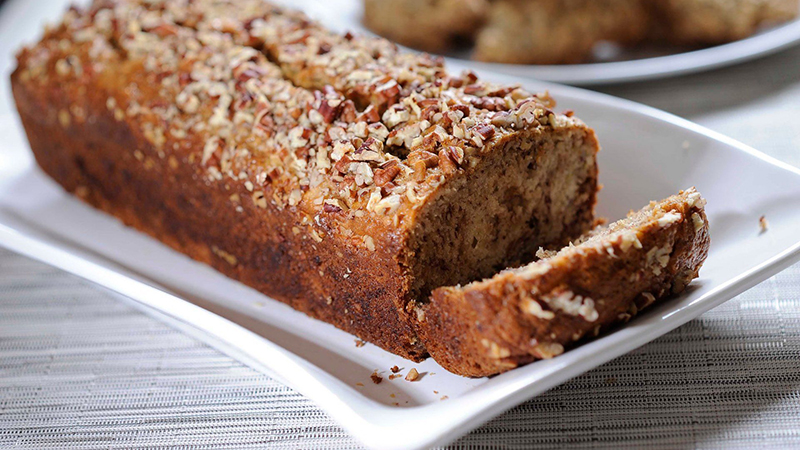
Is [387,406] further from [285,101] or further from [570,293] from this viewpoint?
[285,101]

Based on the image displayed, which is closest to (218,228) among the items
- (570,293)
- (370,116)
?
(370,116)

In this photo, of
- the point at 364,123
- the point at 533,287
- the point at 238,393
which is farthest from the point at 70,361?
the point at 533,287

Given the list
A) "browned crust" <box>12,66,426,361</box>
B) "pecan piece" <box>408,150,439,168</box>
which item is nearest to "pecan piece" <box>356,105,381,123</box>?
"pecan piece" <box>408,150,439,168</box>

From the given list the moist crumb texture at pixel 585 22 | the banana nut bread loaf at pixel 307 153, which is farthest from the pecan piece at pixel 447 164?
the moist crumb texture at pixel 585 22

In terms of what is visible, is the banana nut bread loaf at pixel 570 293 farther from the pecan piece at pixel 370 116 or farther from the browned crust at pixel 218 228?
the pecan piece at pixel 370 116

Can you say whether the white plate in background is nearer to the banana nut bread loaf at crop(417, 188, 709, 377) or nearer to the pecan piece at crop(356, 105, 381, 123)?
the pecan piece at crop(356, 105, 381, 123)

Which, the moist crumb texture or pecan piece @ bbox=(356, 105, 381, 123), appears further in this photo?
the moist crumb texture
